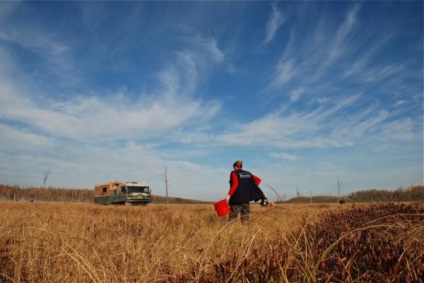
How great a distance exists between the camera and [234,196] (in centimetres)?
916

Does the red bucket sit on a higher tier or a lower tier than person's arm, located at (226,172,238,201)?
lower

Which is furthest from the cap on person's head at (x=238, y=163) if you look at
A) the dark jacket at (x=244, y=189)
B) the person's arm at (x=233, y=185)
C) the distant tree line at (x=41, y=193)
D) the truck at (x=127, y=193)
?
the distant tree line at (x=41, y=193)

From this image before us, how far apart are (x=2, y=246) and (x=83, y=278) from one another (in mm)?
1876

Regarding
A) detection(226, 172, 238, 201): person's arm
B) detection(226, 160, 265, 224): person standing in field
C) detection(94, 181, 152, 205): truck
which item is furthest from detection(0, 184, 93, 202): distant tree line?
detection(226, 172, 238, 201): person's arm

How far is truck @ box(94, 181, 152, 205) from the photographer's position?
33.1 meters

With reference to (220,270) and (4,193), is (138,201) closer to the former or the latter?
(220,270)

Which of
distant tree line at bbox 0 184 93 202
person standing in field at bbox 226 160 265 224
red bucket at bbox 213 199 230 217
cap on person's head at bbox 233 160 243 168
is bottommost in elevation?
red bucket at bbox 213 199 230 217

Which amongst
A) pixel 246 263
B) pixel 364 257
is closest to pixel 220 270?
pixel 246 263

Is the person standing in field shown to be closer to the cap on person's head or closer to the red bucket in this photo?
the cap on person's head

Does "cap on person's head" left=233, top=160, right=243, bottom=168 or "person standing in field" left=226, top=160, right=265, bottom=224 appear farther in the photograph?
"cap on person's head" left=233, top=160, right=243, bottom=168

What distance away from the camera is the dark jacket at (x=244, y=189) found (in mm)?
9109

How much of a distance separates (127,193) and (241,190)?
2574 centimetres

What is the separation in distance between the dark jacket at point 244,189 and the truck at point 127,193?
83.5ft

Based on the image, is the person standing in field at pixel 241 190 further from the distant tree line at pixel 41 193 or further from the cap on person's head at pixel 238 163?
the distant tree line at pixel 41 193
